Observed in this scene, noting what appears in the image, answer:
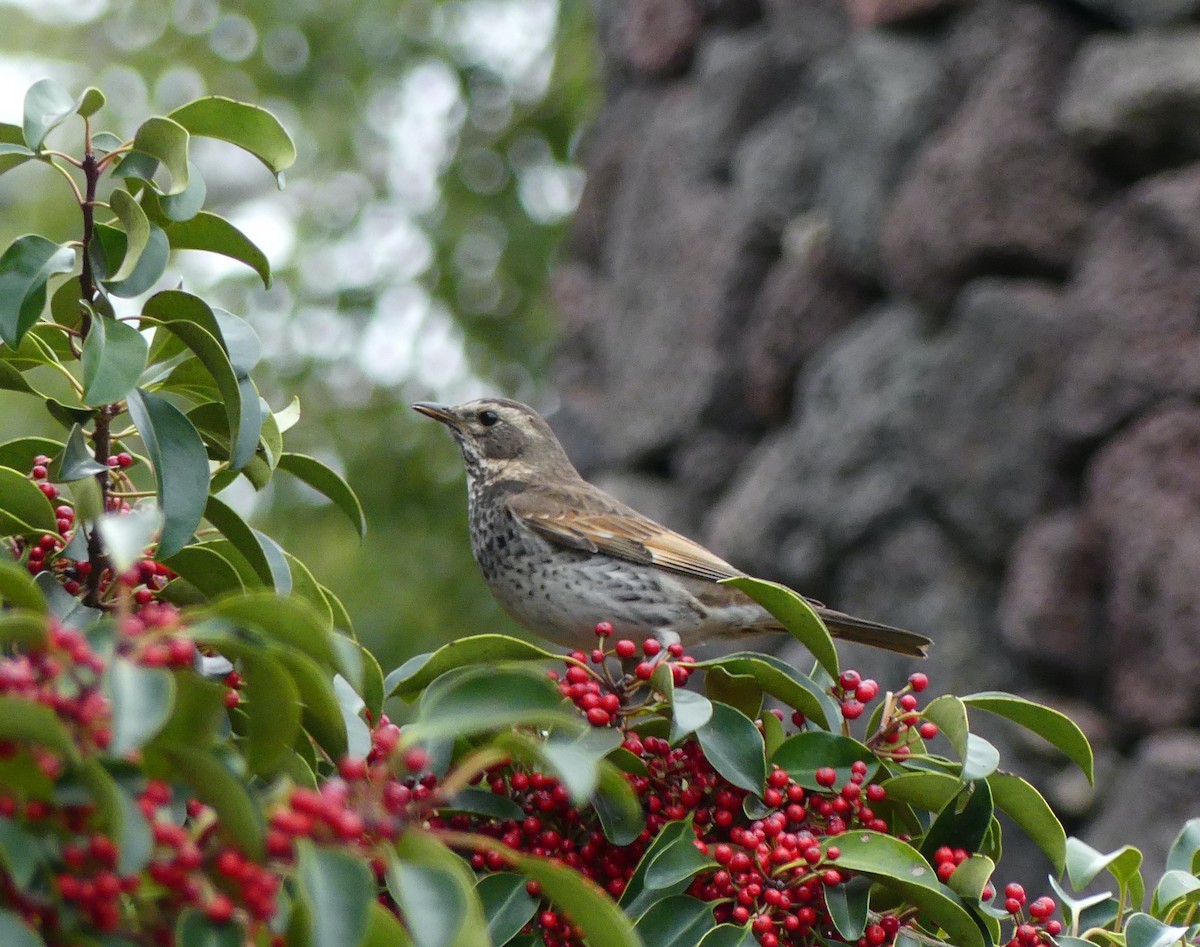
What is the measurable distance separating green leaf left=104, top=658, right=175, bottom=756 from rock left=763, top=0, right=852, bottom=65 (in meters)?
5.89

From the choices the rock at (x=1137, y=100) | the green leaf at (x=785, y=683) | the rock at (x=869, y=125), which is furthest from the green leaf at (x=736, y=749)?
the rock at (x=869, y=125)

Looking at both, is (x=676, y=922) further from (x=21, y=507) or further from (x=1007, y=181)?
(x=1007, y=181)

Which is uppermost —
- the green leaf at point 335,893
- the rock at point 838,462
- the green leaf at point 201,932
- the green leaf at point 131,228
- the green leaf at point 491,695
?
the green leaf at point 131,228

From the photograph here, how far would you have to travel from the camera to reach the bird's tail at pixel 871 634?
12.5ft

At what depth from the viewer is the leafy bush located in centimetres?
128

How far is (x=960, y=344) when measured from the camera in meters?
5.72

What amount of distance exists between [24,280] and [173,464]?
0.96ft

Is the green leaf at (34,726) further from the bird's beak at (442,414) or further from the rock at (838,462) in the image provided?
the rock at (838,462)

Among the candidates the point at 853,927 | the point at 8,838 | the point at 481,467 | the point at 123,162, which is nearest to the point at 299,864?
the point at 8,838

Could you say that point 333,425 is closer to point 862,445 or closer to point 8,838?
point 862,445

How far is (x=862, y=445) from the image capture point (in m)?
5.96

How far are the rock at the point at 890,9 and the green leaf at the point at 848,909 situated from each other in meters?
4.97

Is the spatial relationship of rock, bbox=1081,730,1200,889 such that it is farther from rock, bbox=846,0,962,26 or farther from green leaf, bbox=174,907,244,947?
green leaf, bbox=174,907,244,947

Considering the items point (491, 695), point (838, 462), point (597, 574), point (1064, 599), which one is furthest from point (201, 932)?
point (838, 462)
